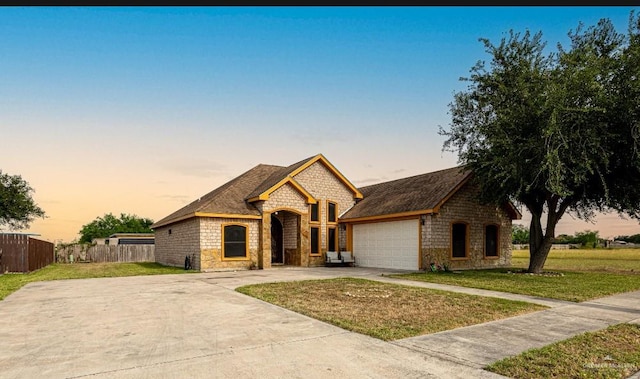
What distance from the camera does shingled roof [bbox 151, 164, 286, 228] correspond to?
19867mm

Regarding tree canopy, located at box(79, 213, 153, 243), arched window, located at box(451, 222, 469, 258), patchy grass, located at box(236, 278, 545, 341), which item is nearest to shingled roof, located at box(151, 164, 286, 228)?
patchy grass, located at box(236, 278, 545, 341)

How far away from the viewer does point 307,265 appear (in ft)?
72.4

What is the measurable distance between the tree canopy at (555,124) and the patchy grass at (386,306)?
19.8 ft

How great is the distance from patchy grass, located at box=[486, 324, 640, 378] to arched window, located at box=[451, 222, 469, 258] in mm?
13557

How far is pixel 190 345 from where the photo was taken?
577cm

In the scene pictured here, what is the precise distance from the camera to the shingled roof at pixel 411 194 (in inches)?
742

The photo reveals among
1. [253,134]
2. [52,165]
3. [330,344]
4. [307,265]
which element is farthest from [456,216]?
[52,165]

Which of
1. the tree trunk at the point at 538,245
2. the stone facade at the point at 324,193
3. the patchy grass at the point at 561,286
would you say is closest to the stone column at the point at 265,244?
the stone facade at the point at 324,193

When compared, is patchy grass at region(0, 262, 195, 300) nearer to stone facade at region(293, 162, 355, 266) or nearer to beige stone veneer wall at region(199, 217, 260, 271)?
beige stone veneer wall at region(199, 217, 260, 271)

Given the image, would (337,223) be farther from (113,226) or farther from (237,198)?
(113,226)

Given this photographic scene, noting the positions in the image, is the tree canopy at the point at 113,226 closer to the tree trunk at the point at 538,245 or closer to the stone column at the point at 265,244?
the stone column at the point at 265,244

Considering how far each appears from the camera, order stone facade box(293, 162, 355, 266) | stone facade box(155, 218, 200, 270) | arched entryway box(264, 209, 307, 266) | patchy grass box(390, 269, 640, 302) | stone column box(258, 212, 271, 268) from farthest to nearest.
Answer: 1. stone facade box(293, 162, 355, 266)
2. arched entryway box(264, 209, 307, 266)
3. stone column box(258, 212, 271, 268)
4. stone facade box(155, 218, 200, 270)
5. patchy grass box(390, 269, 640, 302)

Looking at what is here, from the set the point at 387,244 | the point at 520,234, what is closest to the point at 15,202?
the point at 387,244

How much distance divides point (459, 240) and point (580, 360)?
15.4 metres
